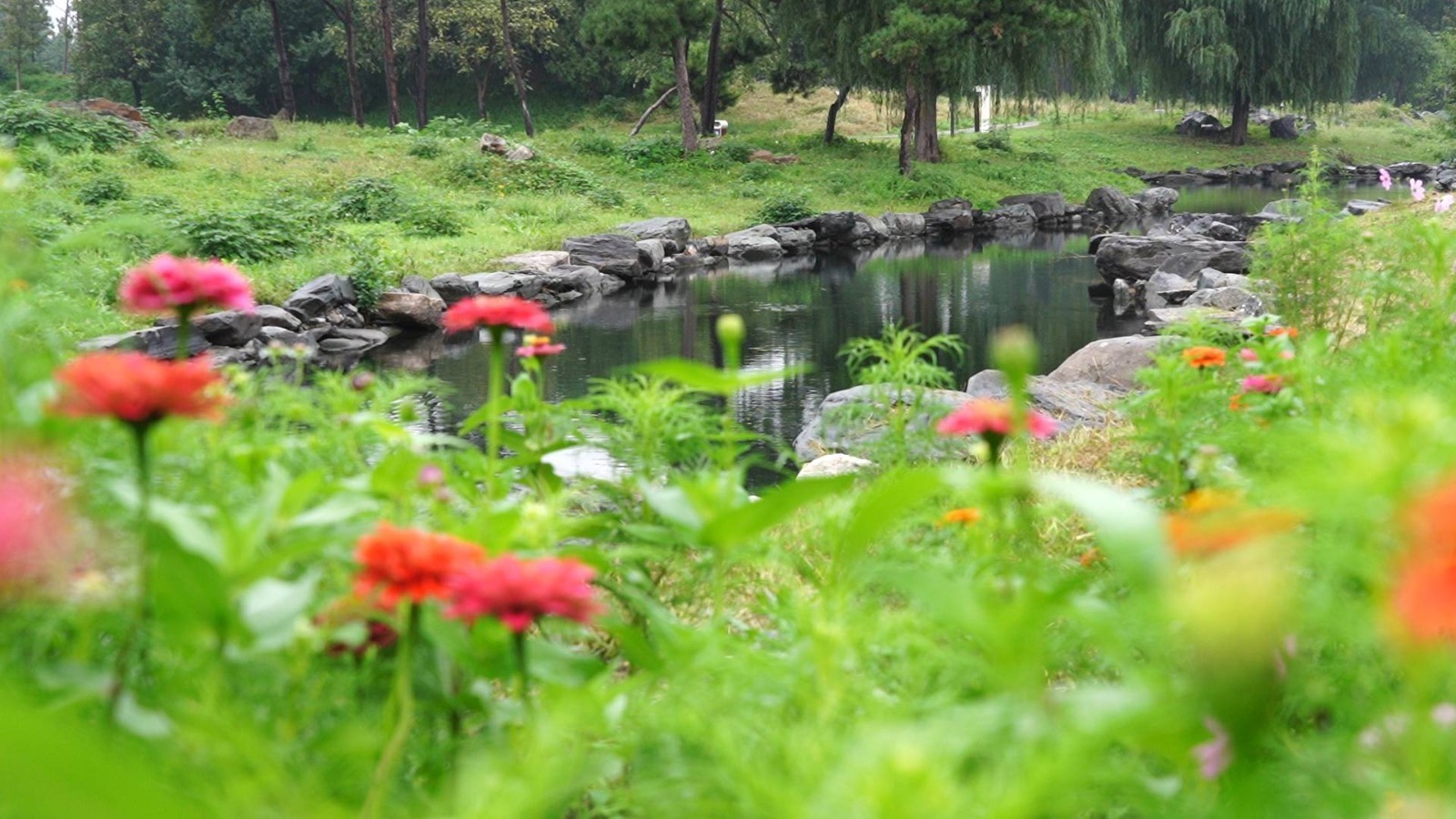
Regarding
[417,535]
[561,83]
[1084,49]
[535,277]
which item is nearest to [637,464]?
[417,535]

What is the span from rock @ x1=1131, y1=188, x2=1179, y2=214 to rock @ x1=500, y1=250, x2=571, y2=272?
12.7 m

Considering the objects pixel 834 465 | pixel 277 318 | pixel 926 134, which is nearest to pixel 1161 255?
pixel 277 318

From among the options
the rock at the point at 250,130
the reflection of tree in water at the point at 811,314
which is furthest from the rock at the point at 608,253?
the rock at the point at 250,130

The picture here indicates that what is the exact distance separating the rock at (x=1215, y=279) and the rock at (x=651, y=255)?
604cm

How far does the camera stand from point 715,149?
22.1 metres

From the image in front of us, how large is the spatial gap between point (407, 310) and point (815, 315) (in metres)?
3.66

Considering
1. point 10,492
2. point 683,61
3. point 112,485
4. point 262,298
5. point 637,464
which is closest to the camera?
point 10,492

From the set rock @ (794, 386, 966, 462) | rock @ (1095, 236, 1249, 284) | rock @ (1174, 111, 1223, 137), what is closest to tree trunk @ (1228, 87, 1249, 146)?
rock @ (1174, 111, 1223, 137)

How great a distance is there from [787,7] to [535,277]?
39.1 ft

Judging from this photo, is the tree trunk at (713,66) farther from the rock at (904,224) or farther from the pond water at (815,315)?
the pond water at (815,315)

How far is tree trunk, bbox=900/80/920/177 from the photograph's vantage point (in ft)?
69.5

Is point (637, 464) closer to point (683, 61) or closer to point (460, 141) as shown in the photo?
point (460, 141)

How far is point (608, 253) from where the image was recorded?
1366cm

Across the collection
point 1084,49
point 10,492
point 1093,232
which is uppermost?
point 1084,49
